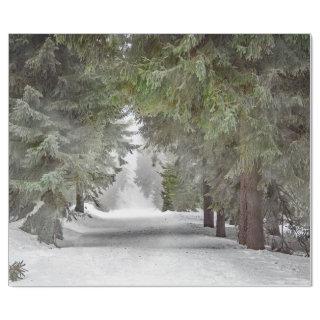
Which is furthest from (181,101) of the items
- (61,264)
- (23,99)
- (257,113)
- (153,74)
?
(61,264)

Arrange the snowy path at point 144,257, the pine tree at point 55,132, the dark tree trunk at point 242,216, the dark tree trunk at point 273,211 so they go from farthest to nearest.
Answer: the dark tree trunk at point 242,216 → the dark tree trunk at point 273,211 → the pine tree at point 55,132 → the snowy path at point 144,257

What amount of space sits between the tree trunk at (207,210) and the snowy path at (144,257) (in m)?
0.09

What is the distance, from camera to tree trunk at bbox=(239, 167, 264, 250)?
7.11 m

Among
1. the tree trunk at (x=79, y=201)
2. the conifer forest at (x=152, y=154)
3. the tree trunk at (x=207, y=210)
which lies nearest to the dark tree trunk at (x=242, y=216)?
the conifer forest at (x=152, y=154)

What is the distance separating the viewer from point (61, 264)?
662cm

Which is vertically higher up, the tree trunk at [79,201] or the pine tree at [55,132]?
the pine tree at [55,132]

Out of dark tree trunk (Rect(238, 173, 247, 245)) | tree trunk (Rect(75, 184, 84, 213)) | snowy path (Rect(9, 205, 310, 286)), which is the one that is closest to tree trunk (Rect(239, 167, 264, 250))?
dark tree trunk (Rect(238, 173, 247, 245))

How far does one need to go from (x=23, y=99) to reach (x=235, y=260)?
3115mm

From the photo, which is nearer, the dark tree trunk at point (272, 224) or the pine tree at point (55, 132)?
the pine tree at point (55, 132)

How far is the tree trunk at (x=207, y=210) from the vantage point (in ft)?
22.8

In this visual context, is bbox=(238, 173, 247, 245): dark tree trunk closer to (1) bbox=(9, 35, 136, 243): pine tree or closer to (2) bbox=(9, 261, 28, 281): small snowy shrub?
(1) bbox=(9, 35, 136, 243): pine tree

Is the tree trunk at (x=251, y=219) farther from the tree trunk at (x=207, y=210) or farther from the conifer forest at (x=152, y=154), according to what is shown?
the tree trunk at (x=207, y=210)

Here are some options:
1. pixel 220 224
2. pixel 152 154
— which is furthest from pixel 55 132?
pixel 220 224

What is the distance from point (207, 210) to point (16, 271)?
2.33 m
